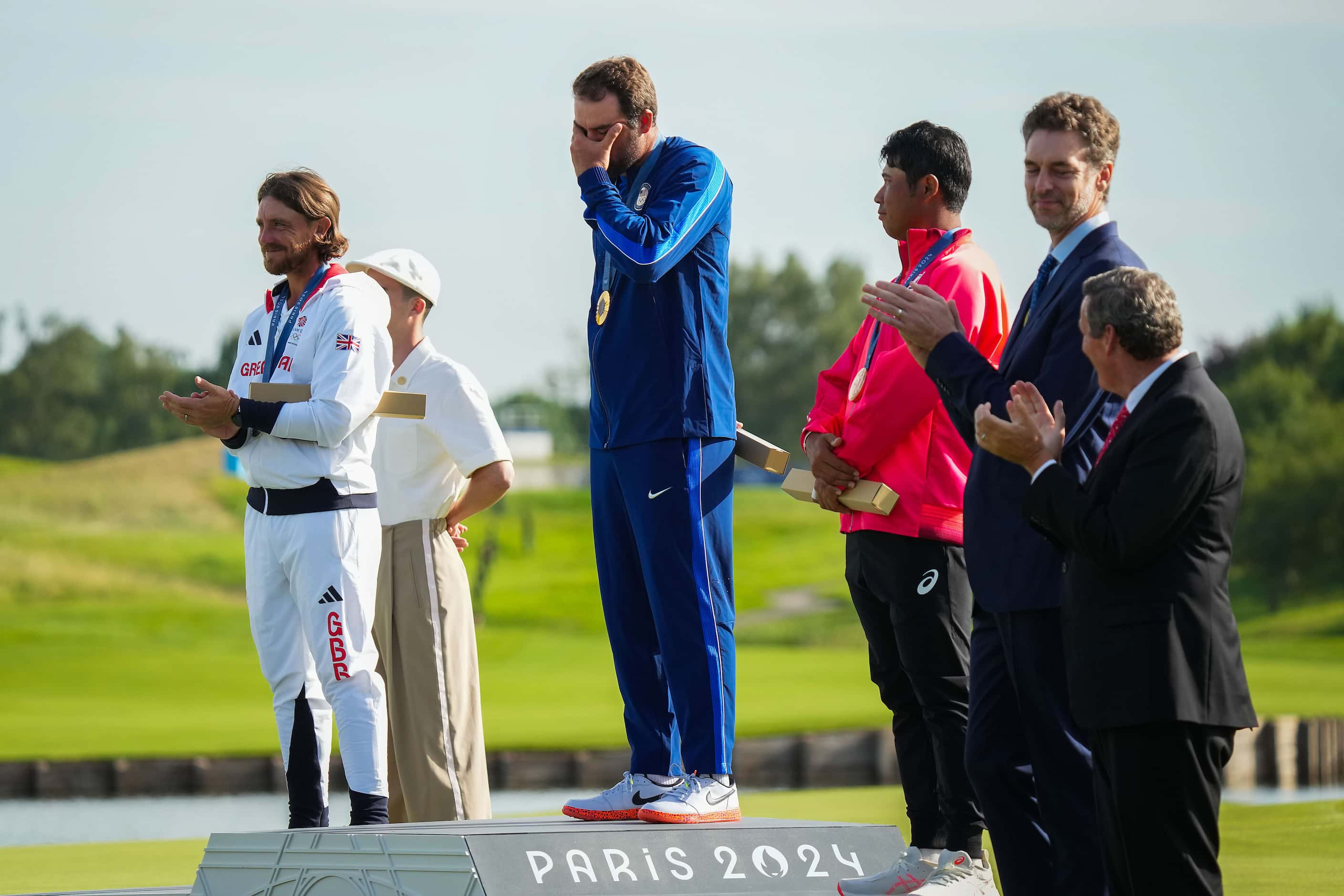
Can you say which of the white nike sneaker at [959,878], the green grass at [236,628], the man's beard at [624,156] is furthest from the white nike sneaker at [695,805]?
the green grass at [236,628]

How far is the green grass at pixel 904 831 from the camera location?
564cm

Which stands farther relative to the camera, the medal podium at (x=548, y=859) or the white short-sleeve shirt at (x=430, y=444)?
the white short-sleeve shirt at (x=430, y=444)

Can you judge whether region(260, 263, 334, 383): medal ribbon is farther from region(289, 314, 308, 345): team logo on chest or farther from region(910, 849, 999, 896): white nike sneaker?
region(910, 849, 999, 896): white nike sneaker

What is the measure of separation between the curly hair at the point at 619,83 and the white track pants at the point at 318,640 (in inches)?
52.2

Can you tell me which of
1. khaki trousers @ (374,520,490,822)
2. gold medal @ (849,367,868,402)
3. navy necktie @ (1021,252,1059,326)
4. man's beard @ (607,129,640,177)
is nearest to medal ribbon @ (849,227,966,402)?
gold medal @ (849,367,868,402)

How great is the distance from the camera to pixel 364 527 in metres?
4.23

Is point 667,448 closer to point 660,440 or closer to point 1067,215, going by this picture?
point 660,440

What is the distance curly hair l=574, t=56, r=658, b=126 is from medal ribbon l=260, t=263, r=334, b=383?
0.97m

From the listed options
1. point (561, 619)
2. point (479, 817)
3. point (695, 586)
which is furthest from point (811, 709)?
point (695, 586)

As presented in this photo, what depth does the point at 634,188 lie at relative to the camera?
409 centimetres

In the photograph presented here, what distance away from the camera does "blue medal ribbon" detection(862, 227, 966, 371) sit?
12.9 ft

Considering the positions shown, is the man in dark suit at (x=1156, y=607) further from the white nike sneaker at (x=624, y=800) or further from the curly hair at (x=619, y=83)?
the curly hair at (x=619, y=83)

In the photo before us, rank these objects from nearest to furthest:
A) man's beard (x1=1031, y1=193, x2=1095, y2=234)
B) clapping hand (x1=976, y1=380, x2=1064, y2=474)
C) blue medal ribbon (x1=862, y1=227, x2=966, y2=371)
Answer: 1. clapping hand (x1=976, y1=380, x2=1064, y2=474)
2. man's beard (x1=1031, y1=193, x2=1095, y2=234)
3. blue medal ribbon (x1=862, y1=227, x2=966, y2=371)

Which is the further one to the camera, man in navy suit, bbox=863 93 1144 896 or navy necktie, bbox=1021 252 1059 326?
navy necktie, bbox=1021 252 1059 326
